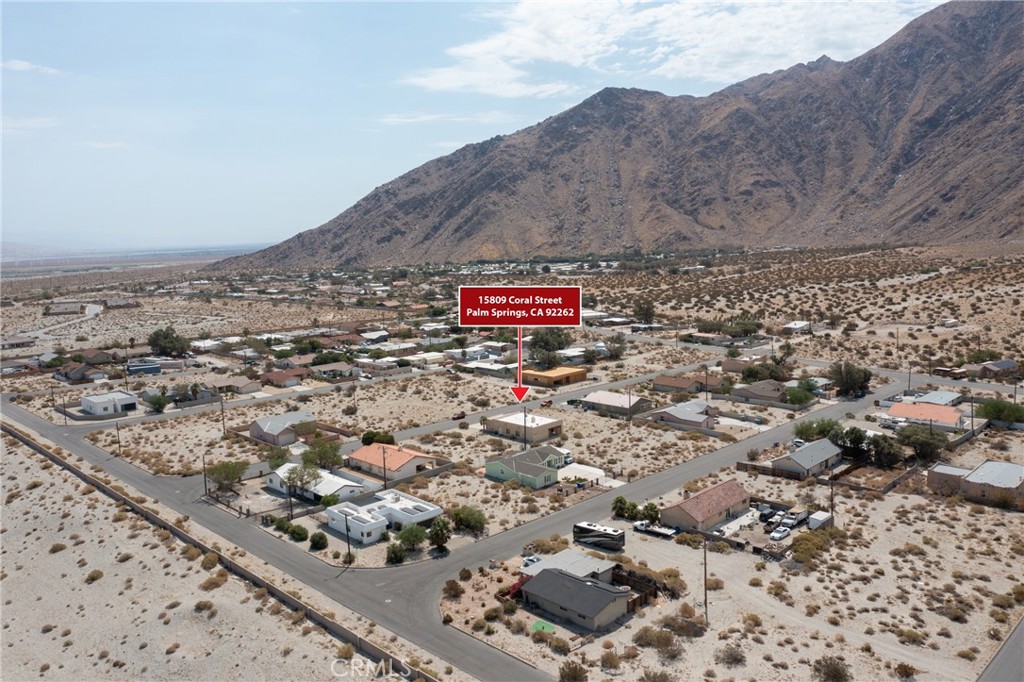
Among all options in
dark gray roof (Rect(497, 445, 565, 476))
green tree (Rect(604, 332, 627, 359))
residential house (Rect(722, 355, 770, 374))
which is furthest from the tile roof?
green tree (Rect(604, 332, 627, 359))

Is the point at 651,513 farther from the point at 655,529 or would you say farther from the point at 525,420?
the point at 525,420

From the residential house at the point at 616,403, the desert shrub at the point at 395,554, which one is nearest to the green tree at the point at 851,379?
the residential house at the point at 616,403

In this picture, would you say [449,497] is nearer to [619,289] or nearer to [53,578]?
[53,578]

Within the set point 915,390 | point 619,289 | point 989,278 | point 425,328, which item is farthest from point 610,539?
point 619,289

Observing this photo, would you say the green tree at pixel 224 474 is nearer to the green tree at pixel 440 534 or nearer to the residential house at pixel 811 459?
the green tree at pixel 440 534

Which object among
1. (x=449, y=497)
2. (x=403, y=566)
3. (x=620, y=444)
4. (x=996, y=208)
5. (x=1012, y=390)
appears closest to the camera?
(x=403, y=566)
